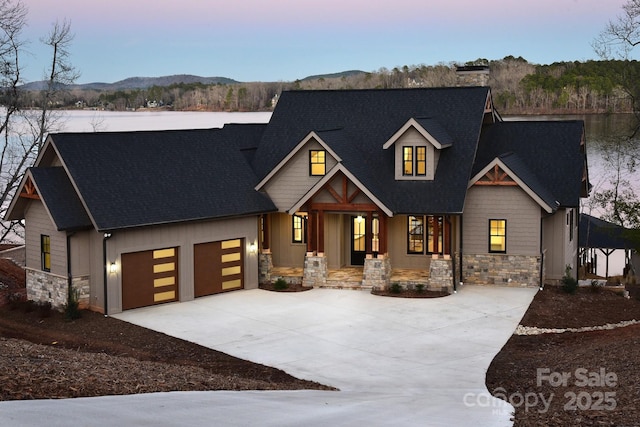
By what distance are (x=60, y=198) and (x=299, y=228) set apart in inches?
326

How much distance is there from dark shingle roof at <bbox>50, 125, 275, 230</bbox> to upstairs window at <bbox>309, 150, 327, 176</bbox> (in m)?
1.84

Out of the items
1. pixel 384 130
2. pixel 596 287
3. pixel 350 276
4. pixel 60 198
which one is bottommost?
pixel 596 287

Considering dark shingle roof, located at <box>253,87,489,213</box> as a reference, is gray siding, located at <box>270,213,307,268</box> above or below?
below

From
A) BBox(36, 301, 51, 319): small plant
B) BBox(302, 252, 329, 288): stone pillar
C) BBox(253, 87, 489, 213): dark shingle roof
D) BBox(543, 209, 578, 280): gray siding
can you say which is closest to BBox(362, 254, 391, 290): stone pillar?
BBox(302, 252, 329, 288): stone pillar

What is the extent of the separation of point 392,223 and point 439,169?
2340 mm

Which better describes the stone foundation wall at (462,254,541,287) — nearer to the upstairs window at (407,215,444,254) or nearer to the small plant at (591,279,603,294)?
the upstairs window at (407,215,444,254)

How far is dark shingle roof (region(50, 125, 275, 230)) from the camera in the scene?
2395cm

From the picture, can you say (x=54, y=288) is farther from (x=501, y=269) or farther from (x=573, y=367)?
(x=573, y=367)

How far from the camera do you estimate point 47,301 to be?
24531mm

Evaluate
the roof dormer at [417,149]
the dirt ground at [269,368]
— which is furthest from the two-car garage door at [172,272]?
the roof dormer at [417,149]

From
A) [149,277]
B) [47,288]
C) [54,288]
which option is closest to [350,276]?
[149,277]

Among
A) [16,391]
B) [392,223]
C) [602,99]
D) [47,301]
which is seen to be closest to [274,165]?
[392,223]

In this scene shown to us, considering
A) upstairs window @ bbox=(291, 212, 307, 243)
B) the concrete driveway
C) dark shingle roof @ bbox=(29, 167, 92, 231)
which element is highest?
dark shingle roof @ bbox=(29, 167, 92, 231)

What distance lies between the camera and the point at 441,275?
26156 mm
